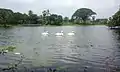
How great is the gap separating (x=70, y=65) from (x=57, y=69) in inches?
148

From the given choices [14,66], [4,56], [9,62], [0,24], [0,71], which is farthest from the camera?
[0,24]

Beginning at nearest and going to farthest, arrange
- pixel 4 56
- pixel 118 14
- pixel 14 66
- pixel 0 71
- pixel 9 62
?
pixel 0 71, pixel 14 66, pixel 9 62, pixel 4 56, pixel 118 14

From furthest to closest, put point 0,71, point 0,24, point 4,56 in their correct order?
point 0,24 → point 4,56 → point 0,71

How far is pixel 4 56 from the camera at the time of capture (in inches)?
1599

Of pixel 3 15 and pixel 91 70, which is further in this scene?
pixel 3 15

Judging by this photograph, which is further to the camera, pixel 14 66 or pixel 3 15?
pixel 3 15

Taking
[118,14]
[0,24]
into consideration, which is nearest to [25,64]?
[118,14]

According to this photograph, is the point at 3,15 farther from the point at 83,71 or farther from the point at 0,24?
the point at 83,71

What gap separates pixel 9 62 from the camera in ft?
118

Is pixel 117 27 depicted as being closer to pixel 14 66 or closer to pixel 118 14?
pixel 118 14

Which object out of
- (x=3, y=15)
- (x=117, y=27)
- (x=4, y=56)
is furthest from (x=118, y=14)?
(x=4, y=56)

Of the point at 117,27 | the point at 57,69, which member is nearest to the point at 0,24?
the point at 117,27

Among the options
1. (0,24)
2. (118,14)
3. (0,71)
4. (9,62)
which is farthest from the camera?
(0,24)

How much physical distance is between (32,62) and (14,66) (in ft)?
12.9
